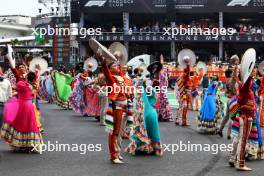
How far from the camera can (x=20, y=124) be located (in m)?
10.0

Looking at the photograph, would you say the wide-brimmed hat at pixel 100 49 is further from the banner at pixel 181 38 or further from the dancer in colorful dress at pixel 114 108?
the banner at pixel 181 38

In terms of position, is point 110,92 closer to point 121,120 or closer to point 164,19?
point 121,120

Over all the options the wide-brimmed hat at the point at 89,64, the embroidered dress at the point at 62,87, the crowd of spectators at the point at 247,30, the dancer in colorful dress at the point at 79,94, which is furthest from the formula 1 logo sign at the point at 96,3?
the wide-brimmed hat at the point at 89,64

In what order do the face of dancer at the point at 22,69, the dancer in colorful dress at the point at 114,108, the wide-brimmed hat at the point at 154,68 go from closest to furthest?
the dancer in colorful dress at the point at 114,108
the wide-brimmed hat at the point at 154,68
the face of dancer at the point at 22,69

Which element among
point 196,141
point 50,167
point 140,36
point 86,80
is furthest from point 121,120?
point 140,36

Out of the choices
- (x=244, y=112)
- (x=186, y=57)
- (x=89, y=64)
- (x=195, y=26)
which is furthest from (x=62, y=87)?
(x=195, y=26)

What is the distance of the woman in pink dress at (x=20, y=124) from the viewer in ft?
32.7

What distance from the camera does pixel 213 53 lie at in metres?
46.1

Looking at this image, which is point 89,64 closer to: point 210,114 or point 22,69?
point 210,114

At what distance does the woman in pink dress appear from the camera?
32.7ft

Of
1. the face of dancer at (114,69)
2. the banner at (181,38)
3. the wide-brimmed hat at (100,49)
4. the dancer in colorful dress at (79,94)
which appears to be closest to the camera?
the wide-brimmed hat at (100,49)

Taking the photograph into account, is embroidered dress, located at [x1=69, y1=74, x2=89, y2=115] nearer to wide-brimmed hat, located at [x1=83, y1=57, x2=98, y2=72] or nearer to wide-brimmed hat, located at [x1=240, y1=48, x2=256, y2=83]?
wide-brimmed hat, located at [x1=83, y1=57, x2=98, y2=72]

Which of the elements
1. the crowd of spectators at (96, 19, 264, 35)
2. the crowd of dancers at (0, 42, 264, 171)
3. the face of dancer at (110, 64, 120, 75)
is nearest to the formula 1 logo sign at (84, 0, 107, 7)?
the crowd of spectators at (96, 19, 264, 35)

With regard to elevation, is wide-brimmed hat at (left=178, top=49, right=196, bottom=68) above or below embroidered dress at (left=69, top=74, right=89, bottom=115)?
above
